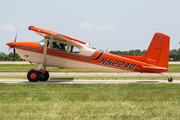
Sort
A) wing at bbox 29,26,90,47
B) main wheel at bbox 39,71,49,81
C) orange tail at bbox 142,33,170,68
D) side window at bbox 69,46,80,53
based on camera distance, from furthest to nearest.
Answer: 1. main wheel at bbox 39,71,49,81
2. side window at bbox 69,46,80,53
3. orange tail at bbox 142,33,170,68
4. wing at bbox 29,26,90,47

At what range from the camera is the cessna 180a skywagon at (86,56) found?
44.9ft

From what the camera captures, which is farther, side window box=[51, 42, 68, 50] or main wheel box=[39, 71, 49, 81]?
main wheel box=[39, 71, 49, 81]

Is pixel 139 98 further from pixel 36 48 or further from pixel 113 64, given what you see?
pixel 36 48

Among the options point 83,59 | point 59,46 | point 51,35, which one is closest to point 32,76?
point 59,46

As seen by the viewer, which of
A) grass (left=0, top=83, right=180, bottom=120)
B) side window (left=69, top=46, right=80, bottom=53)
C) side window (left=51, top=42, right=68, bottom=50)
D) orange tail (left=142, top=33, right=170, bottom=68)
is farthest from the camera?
side window (left=69, top=46, right=80, bottom=53)

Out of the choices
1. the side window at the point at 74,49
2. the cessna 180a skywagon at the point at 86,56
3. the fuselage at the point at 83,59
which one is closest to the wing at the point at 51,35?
the cessna 180a skywagon at the point at 86,56

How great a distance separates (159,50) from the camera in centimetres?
1368

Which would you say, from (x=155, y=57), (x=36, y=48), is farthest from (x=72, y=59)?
(x=155, y=57)

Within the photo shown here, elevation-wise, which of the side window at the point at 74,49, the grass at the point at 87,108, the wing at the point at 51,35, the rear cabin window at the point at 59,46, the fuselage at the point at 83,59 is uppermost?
the wing at the point at 51,35

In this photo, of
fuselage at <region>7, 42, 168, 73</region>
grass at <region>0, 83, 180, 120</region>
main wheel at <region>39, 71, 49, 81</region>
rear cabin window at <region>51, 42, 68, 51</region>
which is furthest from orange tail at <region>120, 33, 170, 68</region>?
main wheel at <region>39, 71, 49, 81</region>

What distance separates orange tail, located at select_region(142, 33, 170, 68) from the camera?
13.6m

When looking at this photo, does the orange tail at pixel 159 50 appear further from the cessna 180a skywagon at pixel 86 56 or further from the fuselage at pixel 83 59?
the fuselage at pixel 83 59

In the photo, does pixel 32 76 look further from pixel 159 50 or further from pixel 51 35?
pixel 159 50

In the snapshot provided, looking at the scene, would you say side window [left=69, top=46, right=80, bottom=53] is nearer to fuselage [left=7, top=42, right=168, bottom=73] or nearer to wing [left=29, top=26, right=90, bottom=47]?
fuselage [left=7, top=42, right=168, bottom=73]
